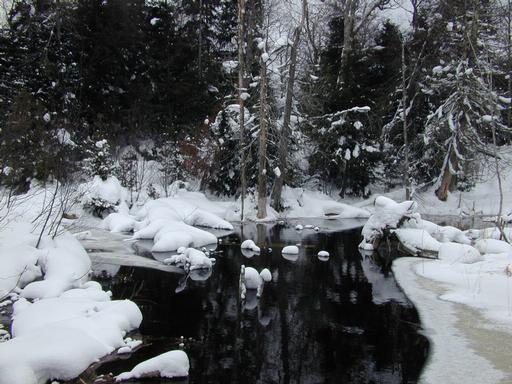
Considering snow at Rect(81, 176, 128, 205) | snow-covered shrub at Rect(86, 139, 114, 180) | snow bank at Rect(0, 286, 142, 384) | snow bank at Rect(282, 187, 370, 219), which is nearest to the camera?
snow bank at Rect(0, 286, 142, 384)

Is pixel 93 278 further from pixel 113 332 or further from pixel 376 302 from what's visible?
pixel 376 302

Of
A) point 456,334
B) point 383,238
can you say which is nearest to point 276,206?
point 383,238

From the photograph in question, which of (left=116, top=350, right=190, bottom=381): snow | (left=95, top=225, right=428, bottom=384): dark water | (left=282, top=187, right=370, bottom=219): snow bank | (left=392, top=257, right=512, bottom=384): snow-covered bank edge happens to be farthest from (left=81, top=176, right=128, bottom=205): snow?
(left=116, top=350, right=190, bottom=381): snow

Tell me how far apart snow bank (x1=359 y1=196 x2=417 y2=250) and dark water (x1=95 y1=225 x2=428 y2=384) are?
2.89 metres

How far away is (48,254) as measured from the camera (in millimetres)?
9078

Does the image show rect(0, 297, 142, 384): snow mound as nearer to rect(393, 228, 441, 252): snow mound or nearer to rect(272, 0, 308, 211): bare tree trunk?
rect(393, 228, 441, 252): snow mound

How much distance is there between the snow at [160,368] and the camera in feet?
17.1

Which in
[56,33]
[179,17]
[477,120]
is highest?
[179,17]

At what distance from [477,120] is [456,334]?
20.0m

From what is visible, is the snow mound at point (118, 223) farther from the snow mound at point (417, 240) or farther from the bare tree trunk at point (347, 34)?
the bare tree trunk at point (347, 34)

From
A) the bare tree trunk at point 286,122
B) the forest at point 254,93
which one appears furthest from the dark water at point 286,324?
the forest at point 254,93

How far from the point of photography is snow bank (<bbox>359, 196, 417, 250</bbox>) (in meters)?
13.8

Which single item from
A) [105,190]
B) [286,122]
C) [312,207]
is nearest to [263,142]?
[286,122]

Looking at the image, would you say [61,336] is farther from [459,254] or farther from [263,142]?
[263,142]
